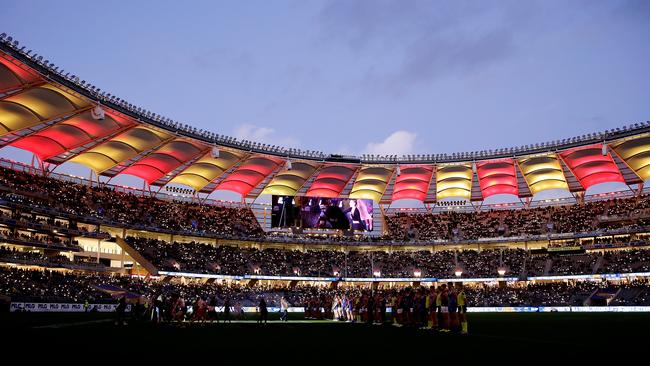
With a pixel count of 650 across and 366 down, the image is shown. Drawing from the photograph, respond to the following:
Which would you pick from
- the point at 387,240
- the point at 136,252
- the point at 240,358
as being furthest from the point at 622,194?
the point at 240,358

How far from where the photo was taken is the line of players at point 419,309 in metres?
23.6

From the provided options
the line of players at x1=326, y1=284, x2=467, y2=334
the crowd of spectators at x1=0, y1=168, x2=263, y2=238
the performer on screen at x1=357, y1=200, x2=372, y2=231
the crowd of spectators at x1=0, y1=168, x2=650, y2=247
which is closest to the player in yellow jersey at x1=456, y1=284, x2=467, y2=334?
the line of players at x1=326, y1=284, x2=467, y2=334

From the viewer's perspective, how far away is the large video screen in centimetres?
7412

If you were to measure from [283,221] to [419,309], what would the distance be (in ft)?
154

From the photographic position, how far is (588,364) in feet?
Answer: 32.9

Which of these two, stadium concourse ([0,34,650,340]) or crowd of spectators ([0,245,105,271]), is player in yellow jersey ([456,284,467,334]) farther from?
crowd of spectators ([0,245,105,271])

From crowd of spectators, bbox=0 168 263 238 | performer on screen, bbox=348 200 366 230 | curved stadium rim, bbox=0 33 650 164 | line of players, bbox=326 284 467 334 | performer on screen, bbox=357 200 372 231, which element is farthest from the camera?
performer on screen, bbox=357 200 372 231

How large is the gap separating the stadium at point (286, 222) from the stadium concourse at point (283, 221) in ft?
0.78

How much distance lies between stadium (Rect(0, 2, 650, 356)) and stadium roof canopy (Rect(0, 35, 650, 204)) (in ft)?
0.74

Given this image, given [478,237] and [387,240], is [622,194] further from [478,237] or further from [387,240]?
[387,240]

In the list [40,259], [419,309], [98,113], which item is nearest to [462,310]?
[419,309]

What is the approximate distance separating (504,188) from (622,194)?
17380 millimetres

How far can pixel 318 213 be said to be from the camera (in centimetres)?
7444

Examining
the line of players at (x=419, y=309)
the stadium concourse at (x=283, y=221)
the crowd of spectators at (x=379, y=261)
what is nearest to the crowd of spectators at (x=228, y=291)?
the stadium concourse at (x=283, y=221)
